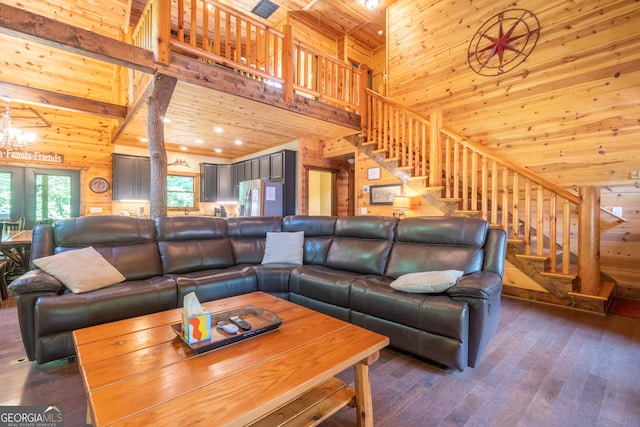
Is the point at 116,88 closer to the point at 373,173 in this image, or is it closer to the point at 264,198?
the point at 264,198

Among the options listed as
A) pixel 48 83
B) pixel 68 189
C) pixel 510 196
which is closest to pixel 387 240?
pixel 510 196

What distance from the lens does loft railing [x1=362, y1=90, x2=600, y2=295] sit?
305cm

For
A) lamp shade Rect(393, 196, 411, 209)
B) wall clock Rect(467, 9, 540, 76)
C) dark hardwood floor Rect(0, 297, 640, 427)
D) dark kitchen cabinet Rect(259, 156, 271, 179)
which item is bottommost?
dark hardwood floor Rect(0, 297, 640, 427)

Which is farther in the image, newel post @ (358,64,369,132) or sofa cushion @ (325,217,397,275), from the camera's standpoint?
newel post @ (358,64,369,132)

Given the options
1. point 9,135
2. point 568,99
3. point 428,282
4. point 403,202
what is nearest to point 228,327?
point 428,282

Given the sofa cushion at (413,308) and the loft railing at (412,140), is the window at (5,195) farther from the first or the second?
the sofa cushion at (413,308)

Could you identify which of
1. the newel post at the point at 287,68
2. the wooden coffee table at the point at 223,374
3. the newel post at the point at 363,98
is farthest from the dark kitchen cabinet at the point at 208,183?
the wooden coffee table at the point at 223,374

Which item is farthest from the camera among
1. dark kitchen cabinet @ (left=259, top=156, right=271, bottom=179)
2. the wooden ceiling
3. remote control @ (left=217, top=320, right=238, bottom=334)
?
dark kitchen cabinet @ (left=259, top=156, right=271, bottom=179)

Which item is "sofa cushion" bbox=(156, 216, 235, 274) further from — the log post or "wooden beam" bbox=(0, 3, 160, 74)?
"wooden beam" bbox=(0, 3, 160, 74)

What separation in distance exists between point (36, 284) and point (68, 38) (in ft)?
7.47

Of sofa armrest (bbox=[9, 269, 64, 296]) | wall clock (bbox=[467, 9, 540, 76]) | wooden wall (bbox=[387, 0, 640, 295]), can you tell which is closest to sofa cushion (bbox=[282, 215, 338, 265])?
sofa armrest (bbox=[9, 269, 64, 296])

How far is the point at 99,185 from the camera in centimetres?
620

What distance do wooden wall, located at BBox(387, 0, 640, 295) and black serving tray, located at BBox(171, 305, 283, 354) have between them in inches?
165

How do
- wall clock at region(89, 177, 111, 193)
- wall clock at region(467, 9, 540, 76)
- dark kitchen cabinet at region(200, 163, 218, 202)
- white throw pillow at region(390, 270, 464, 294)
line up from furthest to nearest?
dark kitchen cabinet at region(200, 163, 218, 202)
wall clock at region(89, 177, 111, 193)
wall clock at region(467, 9, 540, 76)
white throw pillow at region(390, 270, 464, 294)
